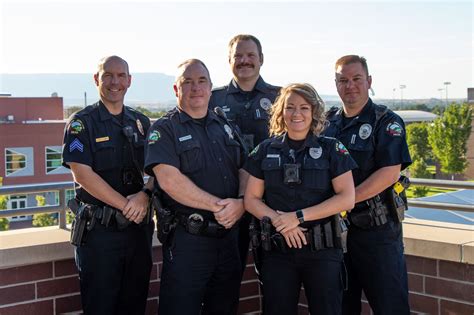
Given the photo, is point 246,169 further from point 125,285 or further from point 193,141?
point 125,285

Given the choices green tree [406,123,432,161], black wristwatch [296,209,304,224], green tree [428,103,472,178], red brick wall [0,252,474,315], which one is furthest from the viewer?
green tree [406,123,432,161]

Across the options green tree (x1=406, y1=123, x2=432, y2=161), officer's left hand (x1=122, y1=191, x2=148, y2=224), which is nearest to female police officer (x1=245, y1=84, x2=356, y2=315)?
officer's left hand (x1=122, y1=191, x2=148, y2=224)

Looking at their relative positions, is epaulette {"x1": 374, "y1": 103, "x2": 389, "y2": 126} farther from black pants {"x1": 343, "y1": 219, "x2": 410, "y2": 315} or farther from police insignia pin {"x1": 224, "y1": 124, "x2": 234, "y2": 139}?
police insignia pin {"x1": 224, "y1": 124, "x2": 234, "y2": 139}

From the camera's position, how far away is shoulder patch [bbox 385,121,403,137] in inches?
151

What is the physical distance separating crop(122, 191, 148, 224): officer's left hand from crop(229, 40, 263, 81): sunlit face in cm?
128

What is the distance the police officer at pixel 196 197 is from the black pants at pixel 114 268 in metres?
0.28

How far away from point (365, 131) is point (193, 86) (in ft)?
3.84

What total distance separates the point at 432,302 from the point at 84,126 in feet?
8.98

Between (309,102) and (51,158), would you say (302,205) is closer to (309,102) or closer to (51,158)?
(309,102)

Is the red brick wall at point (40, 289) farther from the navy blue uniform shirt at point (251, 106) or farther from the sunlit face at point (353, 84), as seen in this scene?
the sunlit face at point (353, 84)

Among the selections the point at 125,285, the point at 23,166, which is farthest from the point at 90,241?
the point at 23,166

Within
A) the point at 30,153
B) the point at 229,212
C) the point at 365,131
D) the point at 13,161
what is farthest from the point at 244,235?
the point at 30,153

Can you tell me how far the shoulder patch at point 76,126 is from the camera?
387 centimetres

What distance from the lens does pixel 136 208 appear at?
152 inches
